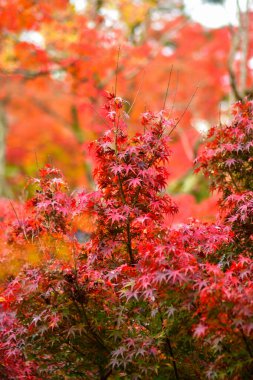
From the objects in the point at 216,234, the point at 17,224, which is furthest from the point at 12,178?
the point at 216,234

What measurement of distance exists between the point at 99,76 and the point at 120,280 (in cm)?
1190

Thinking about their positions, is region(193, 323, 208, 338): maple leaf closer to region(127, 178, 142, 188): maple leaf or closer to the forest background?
the forest background

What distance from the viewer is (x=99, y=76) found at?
15.2 meters

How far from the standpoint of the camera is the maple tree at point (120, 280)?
3.58m

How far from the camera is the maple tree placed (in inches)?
141

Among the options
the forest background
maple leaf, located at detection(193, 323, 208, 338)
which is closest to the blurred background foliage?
the forest background

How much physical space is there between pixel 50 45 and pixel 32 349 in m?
11.1

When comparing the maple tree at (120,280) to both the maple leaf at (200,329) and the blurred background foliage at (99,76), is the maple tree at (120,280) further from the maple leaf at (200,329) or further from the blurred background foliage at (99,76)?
the blurred background foliage at (99,76)

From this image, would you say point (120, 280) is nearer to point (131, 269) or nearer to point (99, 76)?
point (131, 269)

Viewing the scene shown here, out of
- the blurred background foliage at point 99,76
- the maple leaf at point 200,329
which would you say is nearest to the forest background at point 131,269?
the maple leaf at point 200,329

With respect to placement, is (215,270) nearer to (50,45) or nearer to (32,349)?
(32,349)

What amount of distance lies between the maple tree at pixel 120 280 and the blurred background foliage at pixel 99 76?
42.4 inches

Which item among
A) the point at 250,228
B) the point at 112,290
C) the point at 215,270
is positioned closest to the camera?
the point at 215,270

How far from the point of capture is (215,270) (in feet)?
11.0
